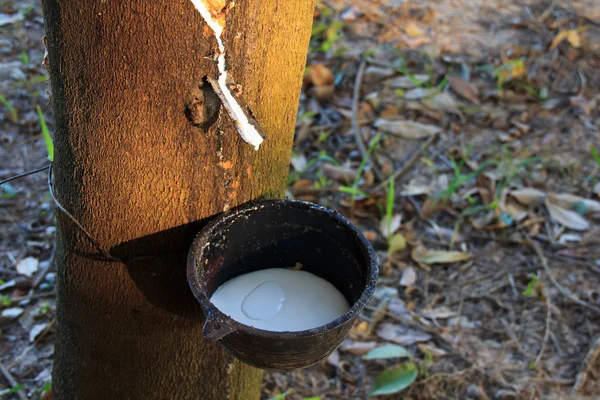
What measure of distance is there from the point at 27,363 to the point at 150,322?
96cm

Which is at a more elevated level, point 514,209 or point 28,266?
point 514,209

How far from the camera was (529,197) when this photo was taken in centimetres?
301

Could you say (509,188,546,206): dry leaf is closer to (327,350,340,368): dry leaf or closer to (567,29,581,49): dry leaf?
(327,350,340,368): dry leaf

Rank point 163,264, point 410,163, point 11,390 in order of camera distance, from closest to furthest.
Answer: point 163,264, point 11,390, point 410,163

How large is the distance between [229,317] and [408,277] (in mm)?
1558

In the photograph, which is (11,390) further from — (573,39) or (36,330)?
(573,39)

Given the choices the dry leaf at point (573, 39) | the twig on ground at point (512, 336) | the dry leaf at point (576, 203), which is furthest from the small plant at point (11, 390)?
the dry leaf at point (573, 39)

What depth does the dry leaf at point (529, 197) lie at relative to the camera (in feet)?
9.84

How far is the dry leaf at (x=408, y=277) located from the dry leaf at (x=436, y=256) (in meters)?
0.07

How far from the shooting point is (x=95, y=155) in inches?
52.6

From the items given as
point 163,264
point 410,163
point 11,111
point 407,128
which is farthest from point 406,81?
point 163,264

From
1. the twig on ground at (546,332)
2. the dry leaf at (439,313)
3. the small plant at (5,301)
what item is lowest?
the small plant at (5,301)

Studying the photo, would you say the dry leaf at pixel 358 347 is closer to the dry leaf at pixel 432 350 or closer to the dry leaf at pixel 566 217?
the dry leaf at pixel 432 350

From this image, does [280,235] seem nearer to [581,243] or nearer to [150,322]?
[150,322]
